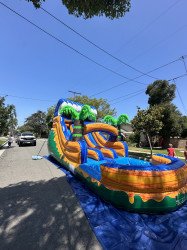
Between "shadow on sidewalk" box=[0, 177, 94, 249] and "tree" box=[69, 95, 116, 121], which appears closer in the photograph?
"shadow on sidewalk" box=[0, 177, 94, 249]

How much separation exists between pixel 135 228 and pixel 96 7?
4757 millimetres

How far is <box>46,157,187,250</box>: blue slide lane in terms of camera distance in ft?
12.0

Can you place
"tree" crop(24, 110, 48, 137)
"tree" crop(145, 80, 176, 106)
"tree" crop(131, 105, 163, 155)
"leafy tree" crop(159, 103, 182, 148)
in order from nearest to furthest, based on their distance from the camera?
"tree" crop(131, 105, 163, 155) → "leafy tree" crop(159, 103, 182, 148) → "tree" crop(145, 80, 176, 106) → "tree" crop(24, 110, 48, 137)

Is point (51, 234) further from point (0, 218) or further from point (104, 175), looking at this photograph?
point (104, 175)

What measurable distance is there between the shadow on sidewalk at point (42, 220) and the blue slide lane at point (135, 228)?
28cm

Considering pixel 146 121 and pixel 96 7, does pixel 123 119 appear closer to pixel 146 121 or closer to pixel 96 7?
pixel 146 121

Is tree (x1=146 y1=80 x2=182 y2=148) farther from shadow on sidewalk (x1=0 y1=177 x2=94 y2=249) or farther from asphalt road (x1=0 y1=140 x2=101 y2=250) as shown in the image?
shadow on sidewalk (x1=0 y1=177 x2=94 y2=249)

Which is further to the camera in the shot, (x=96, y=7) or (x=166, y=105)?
(x=166, y=105)

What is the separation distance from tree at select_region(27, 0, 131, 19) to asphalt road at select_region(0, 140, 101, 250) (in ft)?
15.2

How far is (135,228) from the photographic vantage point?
424 cm

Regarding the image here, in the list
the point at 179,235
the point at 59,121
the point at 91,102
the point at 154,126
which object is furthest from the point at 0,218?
the point at 91,102

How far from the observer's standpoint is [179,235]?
4004 millimetres

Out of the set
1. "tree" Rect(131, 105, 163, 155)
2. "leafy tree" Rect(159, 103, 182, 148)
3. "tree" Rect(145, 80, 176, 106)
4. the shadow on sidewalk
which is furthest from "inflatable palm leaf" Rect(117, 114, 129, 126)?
"tree" Rect(145, 80, 176, 106)

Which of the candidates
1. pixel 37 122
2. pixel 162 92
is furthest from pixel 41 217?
pixel 37 122
